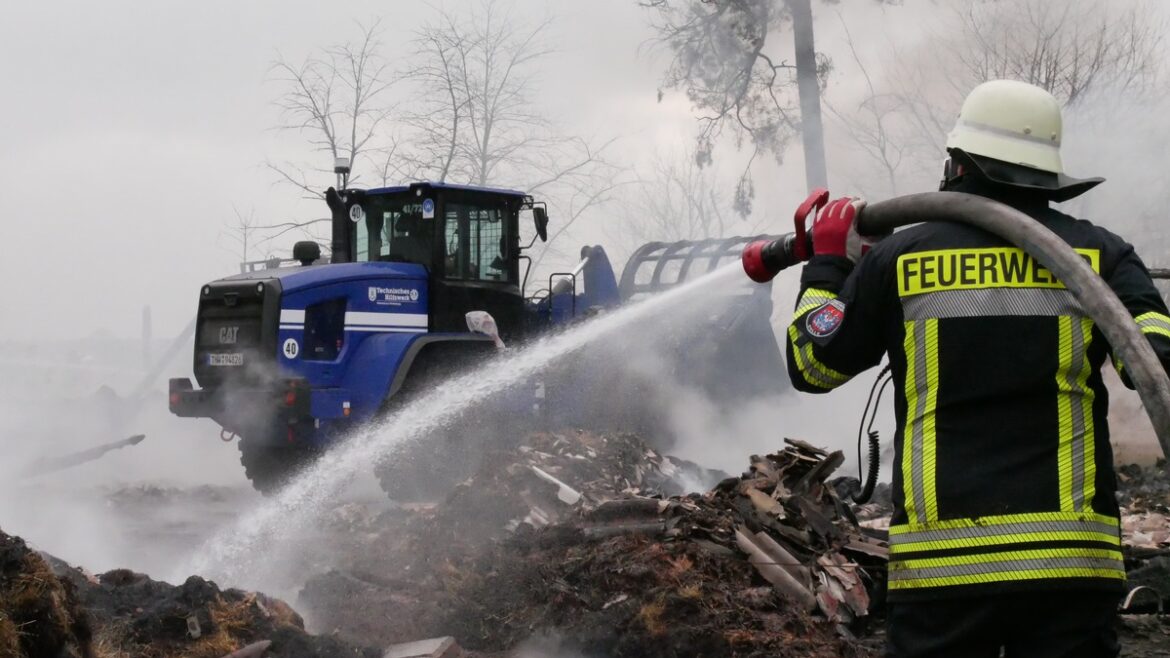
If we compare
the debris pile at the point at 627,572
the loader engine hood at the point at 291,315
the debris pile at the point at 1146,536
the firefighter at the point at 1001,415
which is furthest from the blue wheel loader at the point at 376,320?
the firefighter at the point at 1001,415

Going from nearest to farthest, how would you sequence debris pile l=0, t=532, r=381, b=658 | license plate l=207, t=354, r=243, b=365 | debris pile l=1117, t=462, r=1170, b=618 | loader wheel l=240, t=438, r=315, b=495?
debris pile l=0, t=532, r=381, b=658
debris pile l=1117, t=462, r=1170, b=618
license plate l=207, t=354, r=243, b=365
loader wheel l=240, t=438, r=315, b=495

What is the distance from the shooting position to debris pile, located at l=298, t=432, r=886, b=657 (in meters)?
5.68

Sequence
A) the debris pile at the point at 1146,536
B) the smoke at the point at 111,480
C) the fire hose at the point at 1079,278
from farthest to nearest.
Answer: the smoke at the point at 111,480 → the debris pile at the point at 1146,536 → the fire hose at the point at 1079,278

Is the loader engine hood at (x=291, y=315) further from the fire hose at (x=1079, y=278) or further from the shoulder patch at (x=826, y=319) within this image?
the fire hose at (x=1079, y=278)

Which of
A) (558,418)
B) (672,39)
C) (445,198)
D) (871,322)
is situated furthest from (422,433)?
(672,39)

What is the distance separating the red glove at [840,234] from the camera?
3.13 metres

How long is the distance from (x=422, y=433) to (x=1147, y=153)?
405 inches

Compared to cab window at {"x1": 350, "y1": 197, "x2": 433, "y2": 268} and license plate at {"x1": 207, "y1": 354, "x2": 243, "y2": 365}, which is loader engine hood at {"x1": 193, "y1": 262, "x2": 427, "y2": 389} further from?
cab window at {"x1": 350, "y1": 197, "x2": 433, "y2": 268}

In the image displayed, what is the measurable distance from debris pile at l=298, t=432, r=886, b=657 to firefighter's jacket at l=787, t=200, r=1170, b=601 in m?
2.80

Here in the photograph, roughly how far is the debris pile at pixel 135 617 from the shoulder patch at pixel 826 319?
2987 millimetres

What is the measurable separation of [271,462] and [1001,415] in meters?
9.47

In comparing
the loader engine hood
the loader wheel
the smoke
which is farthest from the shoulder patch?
the loader wheel

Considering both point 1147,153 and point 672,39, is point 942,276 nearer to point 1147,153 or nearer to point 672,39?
point 1147,153

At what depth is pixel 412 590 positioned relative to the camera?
711cm
